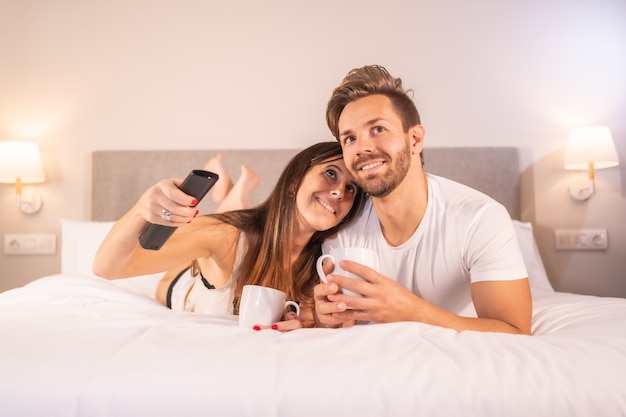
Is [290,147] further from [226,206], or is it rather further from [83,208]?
[83,208]

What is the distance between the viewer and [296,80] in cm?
238

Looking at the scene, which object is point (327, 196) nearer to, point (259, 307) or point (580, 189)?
point (259, 307)

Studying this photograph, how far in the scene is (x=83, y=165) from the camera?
95.3 inches

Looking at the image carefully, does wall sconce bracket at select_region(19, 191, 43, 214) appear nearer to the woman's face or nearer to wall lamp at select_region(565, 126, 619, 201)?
the woman's face

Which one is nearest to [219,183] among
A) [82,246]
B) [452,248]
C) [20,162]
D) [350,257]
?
[82,246]

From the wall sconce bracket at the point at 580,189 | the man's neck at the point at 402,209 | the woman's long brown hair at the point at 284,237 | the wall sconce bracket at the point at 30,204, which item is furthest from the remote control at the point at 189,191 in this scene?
the wall sconce bracket at the point at 580,189

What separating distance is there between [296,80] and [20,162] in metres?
1.30

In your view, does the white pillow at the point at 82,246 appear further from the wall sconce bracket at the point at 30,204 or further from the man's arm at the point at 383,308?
the man's arm at the point at 383,308

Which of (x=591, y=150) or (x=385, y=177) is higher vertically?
(x=591, y=150)

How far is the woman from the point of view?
116 cm

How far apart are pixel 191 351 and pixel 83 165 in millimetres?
2035

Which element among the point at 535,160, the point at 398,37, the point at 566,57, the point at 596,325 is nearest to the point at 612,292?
the point at 535,160

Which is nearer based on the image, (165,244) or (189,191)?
(189,191)

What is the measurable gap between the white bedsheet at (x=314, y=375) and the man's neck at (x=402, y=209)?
47 cm
